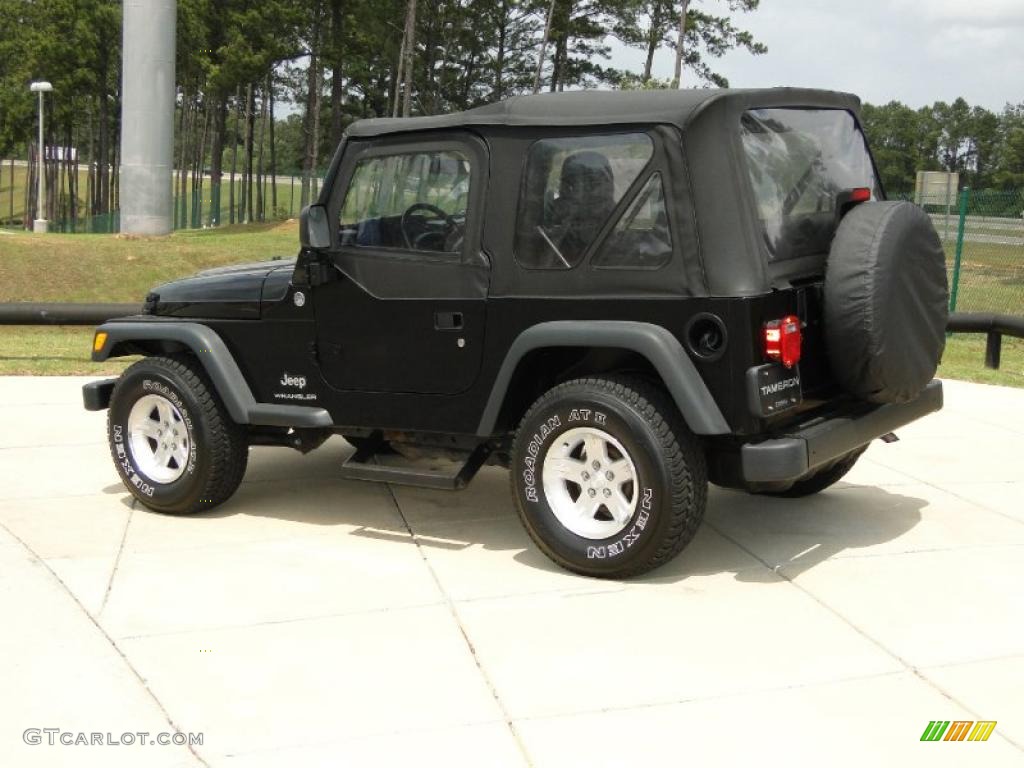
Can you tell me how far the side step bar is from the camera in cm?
587

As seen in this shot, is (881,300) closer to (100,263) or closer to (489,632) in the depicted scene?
(489,632)

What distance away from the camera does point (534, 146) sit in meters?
5.57

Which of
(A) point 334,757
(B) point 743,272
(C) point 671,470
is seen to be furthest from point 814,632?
(A) point 334,757

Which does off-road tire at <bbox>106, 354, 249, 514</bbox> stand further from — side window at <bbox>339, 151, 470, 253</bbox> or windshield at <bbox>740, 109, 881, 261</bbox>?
windshield at <bbox>740, 109, 881, 261</bbox>

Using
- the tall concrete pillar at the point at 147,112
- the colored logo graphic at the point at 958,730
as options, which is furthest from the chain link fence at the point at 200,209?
the colored logo graphic at the point at 958,730

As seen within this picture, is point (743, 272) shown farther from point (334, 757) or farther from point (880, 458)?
point (880, 458)

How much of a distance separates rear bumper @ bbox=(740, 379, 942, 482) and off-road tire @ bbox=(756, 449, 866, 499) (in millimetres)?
836

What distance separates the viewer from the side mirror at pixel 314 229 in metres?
6.00

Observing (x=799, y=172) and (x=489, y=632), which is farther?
(x=799, y=172)

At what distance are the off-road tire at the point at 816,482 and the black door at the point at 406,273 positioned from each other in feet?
6.55

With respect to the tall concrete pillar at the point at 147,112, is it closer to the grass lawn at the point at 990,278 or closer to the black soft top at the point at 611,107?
the grass lawn at the point at 990,278

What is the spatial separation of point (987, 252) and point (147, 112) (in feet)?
58.1

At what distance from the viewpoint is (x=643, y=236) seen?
528 cm

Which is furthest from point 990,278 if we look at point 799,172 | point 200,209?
point 200,209
